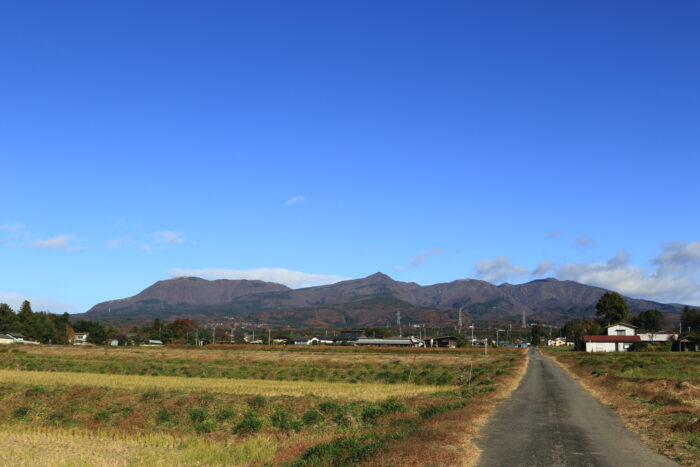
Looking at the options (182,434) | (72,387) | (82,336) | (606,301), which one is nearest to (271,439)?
(182,434)

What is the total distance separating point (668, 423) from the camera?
78.2ft

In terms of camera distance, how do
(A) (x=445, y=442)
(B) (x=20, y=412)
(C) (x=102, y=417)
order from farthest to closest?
(B) (x=20, y=412), (C) (x=102, y=417), (A) (x=445, y=442)

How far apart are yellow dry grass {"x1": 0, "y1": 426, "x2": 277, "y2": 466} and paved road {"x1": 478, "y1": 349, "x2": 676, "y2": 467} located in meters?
8.12

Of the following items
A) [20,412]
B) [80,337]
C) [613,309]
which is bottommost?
[80,337]

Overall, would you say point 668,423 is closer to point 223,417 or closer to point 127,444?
point 223,417

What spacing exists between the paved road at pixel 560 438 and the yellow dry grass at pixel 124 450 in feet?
26.6

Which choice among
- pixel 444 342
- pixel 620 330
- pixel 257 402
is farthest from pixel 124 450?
pixel 444 342

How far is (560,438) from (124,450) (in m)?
16.3

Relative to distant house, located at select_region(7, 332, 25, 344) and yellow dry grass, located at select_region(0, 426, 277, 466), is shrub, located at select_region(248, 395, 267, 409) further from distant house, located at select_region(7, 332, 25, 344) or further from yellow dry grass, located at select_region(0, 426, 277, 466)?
distant house, located at select_region(7, 332, 25, 344)

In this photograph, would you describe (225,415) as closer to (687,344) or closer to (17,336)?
(687,344)

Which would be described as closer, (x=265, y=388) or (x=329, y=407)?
(x=329, y=407)

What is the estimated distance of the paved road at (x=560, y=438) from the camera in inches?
662

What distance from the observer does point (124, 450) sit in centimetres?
2144

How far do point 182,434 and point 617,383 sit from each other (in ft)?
107
